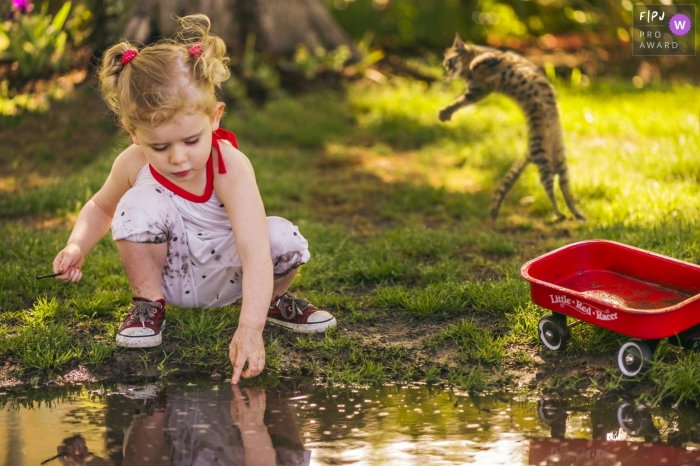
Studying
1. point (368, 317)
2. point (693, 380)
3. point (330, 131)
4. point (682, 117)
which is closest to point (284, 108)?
point (330, 131)

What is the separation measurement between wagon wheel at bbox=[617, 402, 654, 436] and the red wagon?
0.55ft

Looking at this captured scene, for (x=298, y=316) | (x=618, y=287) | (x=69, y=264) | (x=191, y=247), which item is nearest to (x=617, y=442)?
(x=618, y=287)

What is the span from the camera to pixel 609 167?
19.6 ft

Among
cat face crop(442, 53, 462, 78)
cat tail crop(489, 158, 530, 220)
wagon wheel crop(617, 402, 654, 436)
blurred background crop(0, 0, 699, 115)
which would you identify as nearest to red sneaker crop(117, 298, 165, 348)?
wagon wheel crop(617, 402, 654, 436)

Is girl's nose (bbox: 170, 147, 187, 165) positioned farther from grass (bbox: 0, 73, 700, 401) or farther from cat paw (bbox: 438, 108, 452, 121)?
cat paw (bbox: 438, 108, 452, 121)

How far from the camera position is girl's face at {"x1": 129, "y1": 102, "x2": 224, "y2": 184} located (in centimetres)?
302

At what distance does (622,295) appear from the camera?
3.65 meters

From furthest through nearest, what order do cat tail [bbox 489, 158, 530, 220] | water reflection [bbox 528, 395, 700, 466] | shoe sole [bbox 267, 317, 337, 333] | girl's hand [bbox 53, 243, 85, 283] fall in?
cat tail [bbox 489, 158, 530, 220] → shoe sole [bbox 267, 317, 337, 333] → girl's hand [bbox 53, 243, 85, 283] → water reflection [bbox 528, 395, 700, 466]

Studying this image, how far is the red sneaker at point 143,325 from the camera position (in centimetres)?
341

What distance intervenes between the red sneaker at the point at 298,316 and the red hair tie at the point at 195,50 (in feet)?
3.77

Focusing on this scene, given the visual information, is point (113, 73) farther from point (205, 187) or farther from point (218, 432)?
point (218, 432)

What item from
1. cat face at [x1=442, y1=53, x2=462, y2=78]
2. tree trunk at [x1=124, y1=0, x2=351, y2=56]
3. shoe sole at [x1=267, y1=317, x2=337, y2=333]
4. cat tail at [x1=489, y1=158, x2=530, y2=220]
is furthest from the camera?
tree trunk at [x1=124, y1=0, x2=351, y2=56]

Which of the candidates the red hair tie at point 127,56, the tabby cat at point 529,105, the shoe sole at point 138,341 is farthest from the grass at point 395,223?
the red hair tie at point 127,56

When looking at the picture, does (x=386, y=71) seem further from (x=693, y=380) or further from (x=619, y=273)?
(x=693, y=380)
